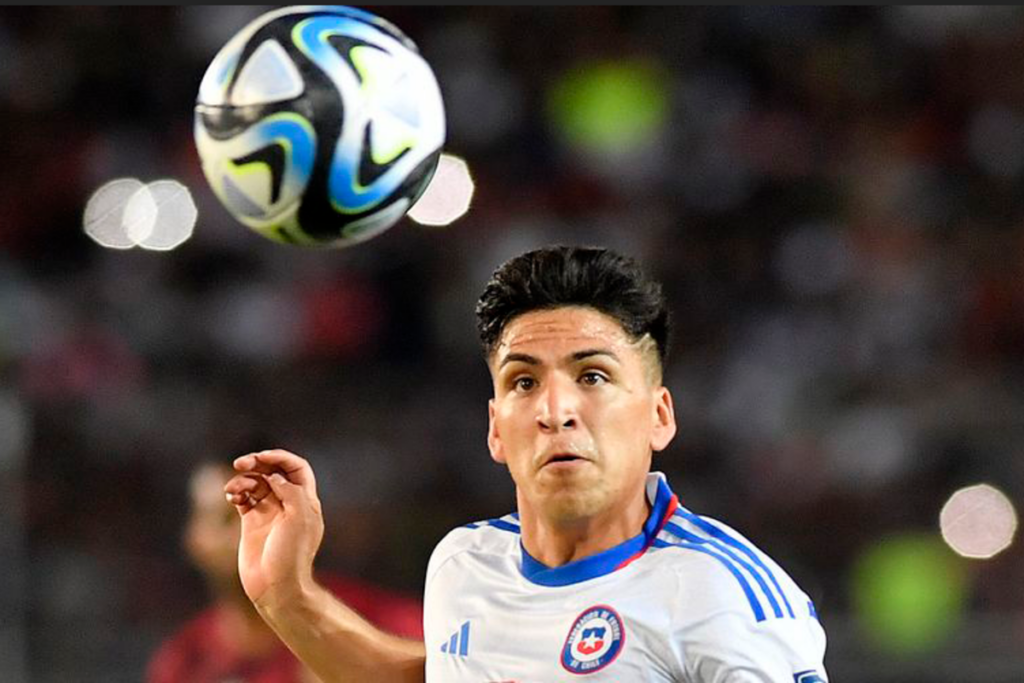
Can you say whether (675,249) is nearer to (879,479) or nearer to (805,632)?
(879,479)

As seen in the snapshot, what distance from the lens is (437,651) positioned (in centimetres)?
306

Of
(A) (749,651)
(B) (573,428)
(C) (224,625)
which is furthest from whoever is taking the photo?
(C) (224,625)

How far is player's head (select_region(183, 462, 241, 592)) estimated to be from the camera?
4.91 meters

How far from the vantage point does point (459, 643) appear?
3016 millimetres

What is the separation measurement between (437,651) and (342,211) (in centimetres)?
86

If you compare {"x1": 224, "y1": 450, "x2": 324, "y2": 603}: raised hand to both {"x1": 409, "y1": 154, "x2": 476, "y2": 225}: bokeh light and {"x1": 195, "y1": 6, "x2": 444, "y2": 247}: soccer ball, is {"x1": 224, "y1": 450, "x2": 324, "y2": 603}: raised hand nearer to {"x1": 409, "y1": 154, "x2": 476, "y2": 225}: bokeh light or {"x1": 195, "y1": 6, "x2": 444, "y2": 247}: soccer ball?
{"x1": 195, "y1": 6, "x2": 444, "y2": 247}: soccer ball

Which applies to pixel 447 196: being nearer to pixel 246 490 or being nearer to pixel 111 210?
pixel 111 210

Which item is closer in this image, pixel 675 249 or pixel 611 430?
pixel 611 430

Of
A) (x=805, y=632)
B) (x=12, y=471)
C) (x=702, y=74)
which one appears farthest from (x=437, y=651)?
(x=702, y=74)

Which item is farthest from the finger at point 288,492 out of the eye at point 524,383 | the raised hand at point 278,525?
the eye at point 524,383

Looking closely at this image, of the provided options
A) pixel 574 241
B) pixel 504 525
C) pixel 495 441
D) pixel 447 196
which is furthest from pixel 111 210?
pixel 495 441

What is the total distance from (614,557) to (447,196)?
5.52 m

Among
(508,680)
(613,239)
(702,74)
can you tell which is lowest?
(508,680)

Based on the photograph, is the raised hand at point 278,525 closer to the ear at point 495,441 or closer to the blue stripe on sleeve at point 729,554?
the ear at point 495,441
